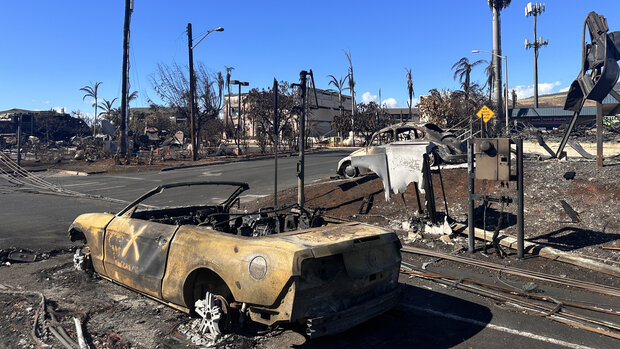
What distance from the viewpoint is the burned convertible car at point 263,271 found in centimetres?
335

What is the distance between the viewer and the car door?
4.23 metres

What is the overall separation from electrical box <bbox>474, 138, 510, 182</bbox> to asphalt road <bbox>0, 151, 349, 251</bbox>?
24.0ft

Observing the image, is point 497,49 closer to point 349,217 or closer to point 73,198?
point 349,217

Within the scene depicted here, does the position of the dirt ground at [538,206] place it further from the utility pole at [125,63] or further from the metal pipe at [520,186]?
the utility pole at [125,63]

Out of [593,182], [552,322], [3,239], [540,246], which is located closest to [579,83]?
[593,182]

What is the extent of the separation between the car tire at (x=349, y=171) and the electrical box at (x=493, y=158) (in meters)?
6.84

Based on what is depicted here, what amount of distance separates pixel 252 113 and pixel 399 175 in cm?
3292

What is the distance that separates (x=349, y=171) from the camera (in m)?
13.7

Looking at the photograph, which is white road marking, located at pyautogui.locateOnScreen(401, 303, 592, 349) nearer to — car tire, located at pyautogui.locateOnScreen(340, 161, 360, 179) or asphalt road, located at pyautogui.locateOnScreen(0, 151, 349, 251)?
asphalt road, located at pyautogui.locateOnScreen(0, 151, 349, 251)

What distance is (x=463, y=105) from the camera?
34.3 metres

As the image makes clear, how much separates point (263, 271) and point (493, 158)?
192 inches

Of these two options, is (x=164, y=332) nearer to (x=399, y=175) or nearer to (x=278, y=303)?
(x=278, y=303)

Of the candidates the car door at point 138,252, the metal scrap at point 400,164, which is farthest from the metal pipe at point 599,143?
the car door at point 138,252

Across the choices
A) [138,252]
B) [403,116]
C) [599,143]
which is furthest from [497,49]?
[403,116]
